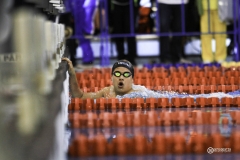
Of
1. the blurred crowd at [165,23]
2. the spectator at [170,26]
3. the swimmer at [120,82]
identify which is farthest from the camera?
the blurred crowd at [165,23]

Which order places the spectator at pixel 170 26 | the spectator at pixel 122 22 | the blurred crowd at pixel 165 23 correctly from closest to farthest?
the spectator at pixel 170 26 → the blurred crowd at pixel 165 23 → the spectator at pixel 122 22

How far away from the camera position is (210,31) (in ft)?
34.1

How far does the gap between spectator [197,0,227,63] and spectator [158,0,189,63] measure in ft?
1.14

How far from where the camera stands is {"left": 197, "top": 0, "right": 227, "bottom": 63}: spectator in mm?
10250

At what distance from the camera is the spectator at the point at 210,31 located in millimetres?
10250

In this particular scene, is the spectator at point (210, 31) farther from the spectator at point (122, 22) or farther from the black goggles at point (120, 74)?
the black goggles at point (120, 74)

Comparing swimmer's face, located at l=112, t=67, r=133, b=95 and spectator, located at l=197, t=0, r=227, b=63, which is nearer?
swimmer's face, located at l=112, t=67, r=133, b=95

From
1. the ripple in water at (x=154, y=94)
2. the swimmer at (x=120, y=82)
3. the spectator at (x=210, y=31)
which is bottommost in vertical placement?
the ripple in water at (x=154, y=94)

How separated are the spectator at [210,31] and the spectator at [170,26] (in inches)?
13.6

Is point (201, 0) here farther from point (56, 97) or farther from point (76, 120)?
point (56, 97)

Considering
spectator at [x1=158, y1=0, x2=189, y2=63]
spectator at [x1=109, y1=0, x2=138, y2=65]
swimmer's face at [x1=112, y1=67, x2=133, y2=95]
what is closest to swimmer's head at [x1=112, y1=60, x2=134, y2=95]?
swimmer's face at [x1=112, y1=67, x2=133, y2=95]

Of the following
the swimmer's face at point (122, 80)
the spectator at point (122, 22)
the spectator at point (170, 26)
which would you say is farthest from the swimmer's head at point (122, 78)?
the spectator at point (122, 22)

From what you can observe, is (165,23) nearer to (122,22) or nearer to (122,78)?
(122,22)

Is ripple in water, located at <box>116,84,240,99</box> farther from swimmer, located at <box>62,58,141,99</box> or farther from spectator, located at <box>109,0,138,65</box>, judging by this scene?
spectator, located at <box>109,0,138,65</box>
